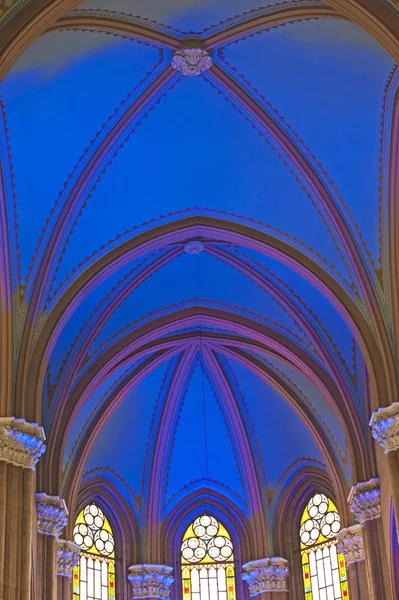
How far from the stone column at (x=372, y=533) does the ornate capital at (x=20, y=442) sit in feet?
25.2

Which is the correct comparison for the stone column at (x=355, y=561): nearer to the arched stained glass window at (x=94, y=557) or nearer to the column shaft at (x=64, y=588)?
the arched stained glass window at (x=94, y=557)

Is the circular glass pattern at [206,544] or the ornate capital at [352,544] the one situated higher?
the circular glass pattern at [206,544]

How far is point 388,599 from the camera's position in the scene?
896 inches

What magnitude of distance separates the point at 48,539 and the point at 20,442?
411 centimetres

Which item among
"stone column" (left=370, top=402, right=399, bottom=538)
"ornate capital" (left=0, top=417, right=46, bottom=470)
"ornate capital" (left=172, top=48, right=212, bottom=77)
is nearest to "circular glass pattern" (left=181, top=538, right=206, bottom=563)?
"stone column" (left=370, top=402, right=399, bottom=538)

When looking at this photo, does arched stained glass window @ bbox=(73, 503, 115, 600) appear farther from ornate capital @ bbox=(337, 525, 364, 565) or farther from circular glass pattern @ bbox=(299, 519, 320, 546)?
ornate capital @ bbox=(337, 525, 364, 565)

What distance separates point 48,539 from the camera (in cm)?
2305

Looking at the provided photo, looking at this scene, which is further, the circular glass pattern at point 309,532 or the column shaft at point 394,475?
the circular glass pattern at point 309,532

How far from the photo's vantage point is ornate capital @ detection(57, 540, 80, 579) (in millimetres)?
24812

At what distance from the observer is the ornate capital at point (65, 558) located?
2481 cm

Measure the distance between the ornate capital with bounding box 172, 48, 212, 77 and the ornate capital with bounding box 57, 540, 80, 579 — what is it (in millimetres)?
11322

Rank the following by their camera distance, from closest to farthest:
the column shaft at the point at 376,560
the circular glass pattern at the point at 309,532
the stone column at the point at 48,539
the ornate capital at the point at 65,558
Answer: the stone column at the point at 48,539 → the column shaft at the point at 376,560 → the ornate capital at the point at 65,558 → the circular glass pattern at the point at 309,532

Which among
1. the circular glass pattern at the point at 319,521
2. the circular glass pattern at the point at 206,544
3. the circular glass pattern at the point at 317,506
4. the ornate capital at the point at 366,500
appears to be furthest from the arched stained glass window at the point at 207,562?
the ornate capital at the point at 366,500

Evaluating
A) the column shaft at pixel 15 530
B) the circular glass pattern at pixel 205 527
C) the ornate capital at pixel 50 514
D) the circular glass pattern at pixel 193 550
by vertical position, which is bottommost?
the column shaft at pixel 15 530
